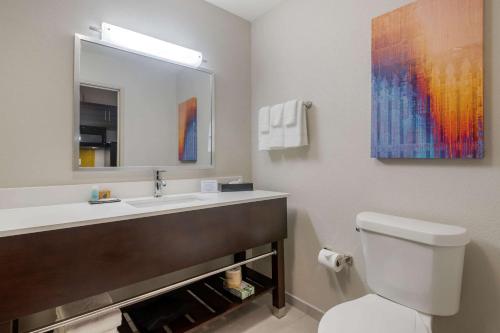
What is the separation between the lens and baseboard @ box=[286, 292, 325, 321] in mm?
1746

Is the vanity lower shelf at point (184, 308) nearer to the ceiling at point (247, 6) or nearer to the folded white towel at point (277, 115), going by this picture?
the folded white towel at point (277, 115)

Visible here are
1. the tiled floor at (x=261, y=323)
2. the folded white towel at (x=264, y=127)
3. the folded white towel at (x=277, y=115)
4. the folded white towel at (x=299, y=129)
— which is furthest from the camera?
the folded white towel at (x=264, y=127)

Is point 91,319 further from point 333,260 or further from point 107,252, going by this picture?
point 333,260

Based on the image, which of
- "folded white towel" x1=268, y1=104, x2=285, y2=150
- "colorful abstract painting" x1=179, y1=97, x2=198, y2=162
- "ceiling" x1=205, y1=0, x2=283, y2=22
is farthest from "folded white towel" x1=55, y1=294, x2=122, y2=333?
"ceiling" x1=205, y1=0, x2=283, y2=22

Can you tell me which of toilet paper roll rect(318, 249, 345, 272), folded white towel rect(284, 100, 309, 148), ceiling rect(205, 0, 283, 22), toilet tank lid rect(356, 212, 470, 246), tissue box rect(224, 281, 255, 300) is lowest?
tissue box rect(224, 281, 255, 300)

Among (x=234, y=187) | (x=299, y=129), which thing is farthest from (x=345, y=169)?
(x=234, y=187)

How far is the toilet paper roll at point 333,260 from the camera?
1521mm

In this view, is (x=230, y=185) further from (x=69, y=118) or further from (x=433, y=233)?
(x=433, y=233)

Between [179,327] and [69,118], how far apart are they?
1.30m

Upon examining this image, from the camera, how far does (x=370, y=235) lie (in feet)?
4.18

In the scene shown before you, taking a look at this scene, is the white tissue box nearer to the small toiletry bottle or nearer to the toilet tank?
the small toiletry bottle

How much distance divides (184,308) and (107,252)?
2.36ft

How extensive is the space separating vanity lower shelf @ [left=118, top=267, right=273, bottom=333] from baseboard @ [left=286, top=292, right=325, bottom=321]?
0.24 meters

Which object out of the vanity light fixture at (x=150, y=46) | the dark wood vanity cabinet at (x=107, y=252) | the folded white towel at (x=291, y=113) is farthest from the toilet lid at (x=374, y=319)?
the vanity light fixture at (x=150, y=46)
